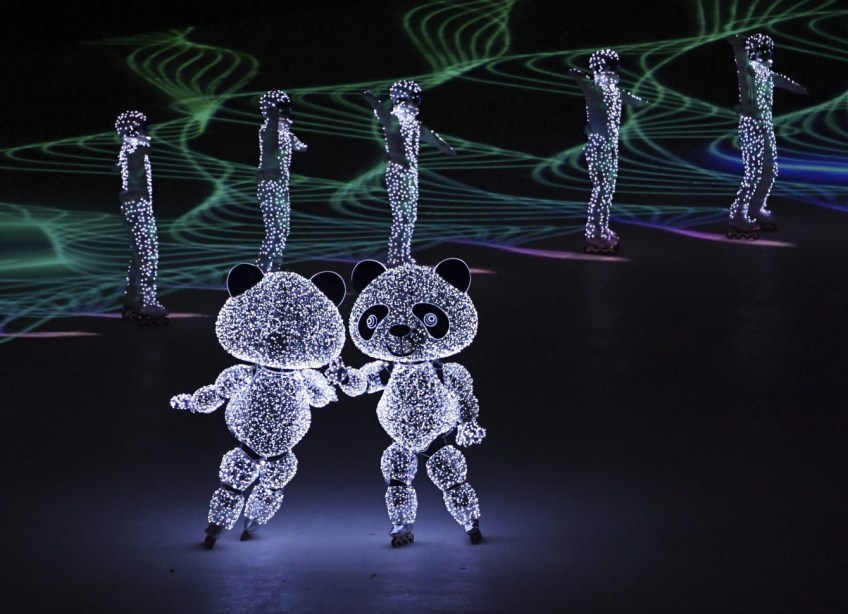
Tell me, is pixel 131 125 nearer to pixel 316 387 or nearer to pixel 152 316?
pixel 152 316

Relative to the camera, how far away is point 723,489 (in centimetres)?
732

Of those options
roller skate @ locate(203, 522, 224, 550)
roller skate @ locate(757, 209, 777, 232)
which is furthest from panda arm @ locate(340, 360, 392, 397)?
roller skate @ locate(757, 209, 777, 232)

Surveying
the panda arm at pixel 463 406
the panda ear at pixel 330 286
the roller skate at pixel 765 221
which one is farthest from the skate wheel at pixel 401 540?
the roller skate at pixel 765 221

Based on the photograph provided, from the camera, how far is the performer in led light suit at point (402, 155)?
1151 centimetres

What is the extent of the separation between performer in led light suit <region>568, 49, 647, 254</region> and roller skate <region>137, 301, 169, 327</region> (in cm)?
338

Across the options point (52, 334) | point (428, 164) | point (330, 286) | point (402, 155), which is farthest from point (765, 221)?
point (330, 286)

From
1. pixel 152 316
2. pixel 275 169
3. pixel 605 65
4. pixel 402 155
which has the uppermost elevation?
pixel 605 65

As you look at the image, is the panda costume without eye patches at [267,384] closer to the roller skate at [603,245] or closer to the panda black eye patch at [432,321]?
the panda black eye patch at [432,321]

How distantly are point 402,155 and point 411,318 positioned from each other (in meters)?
5.18

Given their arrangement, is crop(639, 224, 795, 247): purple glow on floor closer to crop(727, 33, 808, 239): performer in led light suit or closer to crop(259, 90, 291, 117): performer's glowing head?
crop(727, 33, 808, 239): performer in led light suit

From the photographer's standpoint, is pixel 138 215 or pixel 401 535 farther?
pixel 138 215

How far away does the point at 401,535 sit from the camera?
675 cm

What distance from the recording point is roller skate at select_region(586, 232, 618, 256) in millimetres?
12180

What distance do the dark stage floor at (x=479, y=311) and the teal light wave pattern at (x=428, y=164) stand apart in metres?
0.05
